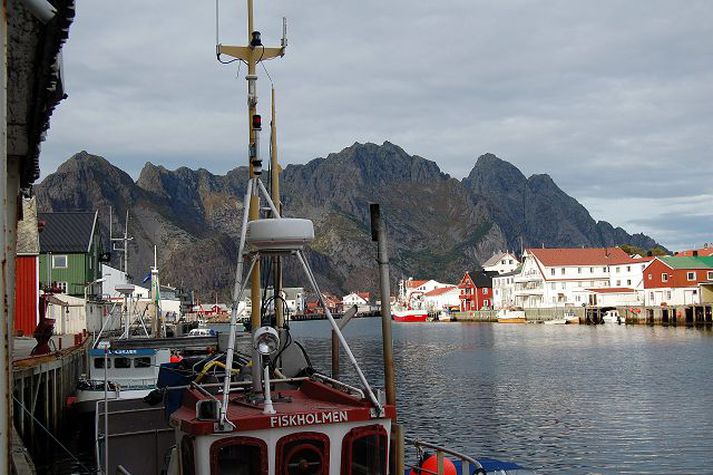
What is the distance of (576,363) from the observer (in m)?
70.4

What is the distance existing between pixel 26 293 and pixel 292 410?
46.3 metres

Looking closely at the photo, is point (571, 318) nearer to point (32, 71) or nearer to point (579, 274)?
point (579, 274)

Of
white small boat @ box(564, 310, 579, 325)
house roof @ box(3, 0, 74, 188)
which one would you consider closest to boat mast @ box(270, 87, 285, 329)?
house roof @ box(3, 0, 74, 188)

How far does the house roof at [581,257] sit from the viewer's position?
538ft

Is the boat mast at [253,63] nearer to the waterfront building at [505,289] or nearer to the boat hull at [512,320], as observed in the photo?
the boat hull at [512,320]

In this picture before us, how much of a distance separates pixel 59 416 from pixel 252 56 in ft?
87.9

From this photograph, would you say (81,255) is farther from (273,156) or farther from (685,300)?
(685,300)

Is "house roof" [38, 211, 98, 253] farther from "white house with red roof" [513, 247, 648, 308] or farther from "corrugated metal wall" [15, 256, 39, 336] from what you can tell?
"white house with red roof" [513, 247, 648, 308]

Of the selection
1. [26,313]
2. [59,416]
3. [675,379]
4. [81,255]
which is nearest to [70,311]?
[81,255]

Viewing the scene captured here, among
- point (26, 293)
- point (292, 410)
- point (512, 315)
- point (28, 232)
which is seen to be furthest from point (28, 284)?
point (512, 315)

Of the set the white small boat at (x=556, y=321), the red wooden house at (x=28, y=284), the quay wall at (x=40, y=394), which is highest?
the red wooden house at (x=28, y=284)

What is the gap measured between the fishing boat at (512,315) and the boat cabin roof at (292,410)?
6323 inches

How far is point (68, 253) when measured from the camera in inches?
3017

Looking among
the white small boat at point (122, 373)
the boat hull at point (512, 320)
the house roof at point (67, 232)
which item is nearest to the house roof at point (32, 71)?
the white small boat at point (122, 373)
